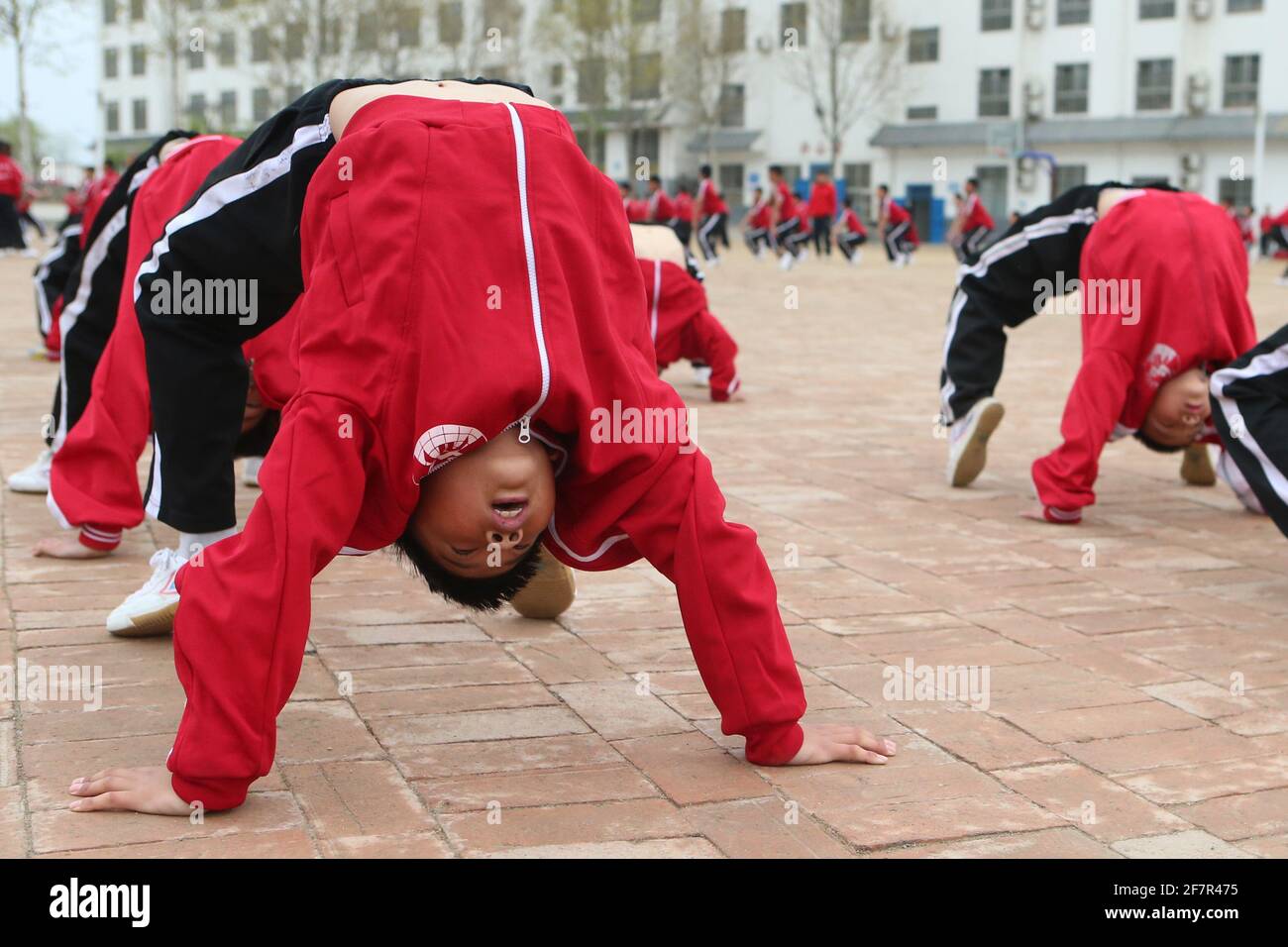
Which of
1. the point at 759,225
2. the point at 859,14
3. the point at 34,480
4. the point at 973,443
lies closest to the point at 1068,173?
the point at 859,14

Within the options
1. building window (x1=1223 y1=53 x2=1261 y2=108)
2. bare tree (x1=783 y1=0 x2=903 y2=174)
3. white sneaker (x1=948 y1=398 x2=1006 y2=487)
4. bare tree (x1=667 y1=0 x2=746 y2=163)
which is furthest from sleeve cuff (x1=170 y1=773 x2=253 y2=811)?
bare tree (x1=667 y1=0 x2=746 y2=163)

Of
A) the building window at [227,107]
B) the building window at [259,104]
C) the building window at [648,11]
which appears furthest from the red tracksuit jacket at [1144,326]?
the building window at [227,107]

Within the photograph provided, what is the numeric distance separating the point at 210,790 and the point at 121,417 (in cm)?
215

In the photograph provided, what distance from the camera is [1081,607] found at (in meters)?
4.54

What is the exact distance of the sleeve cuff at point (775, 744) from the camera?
303 cm

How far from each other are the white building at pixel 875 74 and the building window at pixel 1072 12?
37 mm

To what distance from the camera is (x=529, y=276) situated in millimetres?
2719

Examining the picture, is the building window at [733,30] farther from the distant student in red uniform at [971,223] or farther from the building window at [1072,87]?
the distant student in red uniform at [971,223]

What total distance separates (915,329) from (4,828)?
1230 cm

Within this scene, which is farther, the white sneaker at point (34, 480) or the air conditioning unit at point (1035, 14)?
the air conditioning unit at point (1035, 14)

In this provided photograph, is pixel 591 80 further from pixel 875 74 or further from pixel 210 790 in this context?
pixel 210 790

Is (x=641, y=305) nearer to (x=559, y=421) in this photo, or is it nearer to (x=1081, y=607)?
(x=559, y=421)

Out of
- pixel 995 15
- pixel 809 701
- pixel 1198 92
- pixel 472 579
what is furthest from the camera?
pixel 995 15

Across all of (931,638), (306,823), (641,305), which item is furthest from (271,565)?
(931,638)
